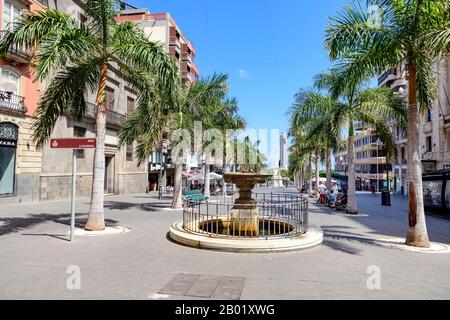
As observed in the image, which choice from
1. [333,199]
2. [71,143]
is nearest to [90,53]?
[71,143]

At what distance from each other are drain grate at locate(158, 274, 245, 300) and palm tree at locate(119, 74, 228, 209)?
32.1 feet

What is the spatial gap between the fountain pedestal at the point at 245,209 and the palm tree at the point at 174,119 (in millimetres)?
5999

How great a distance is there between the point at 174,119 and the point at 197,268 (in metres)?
12.0

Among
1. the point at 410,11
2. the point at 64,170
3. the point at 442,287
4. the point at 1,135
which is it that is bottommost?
the point at 442,287

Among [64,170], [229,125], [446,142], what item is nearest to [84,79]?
[64,170]

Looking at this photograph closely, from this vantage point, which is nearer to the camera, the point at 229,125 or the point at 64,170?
the point at 64,170

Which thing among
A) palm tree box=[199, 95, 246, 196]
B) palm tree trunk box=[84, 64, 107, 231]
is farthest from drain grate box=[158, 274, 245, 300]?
palm tree box=[199, 95, 246, 196]

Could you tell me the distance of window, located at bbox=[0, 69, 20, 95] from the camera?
1953 centimetres

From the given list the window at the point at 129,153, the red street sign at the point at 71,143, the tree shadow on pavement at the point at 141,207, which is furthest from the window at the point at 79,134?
the red street sign at the point at 71,143

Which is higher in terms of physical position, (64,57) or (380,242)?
(64,57)

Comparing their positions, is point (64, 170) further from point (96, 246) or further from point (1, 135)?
point (96, 246)

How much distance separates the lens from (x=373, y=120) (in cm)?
1655

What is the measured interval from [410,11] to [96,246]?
1073 centimetres

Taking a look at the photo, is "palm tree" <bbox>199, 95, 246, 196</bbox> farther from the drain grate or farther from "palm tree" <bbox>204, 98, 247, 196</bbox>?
the drain grate
